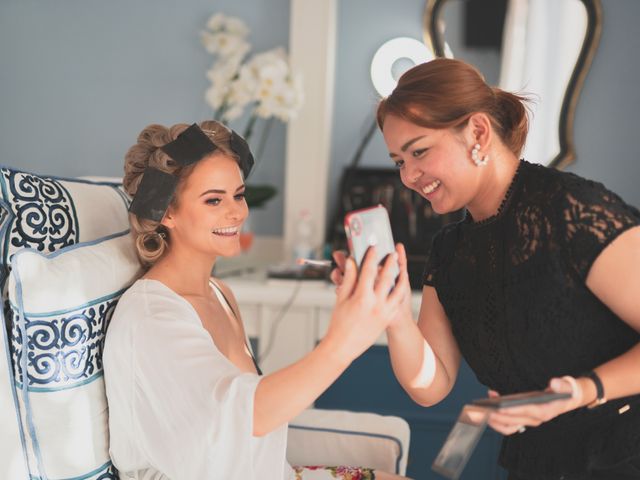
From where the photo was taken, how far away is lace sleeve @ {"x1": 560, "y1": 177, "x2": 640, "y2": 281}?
3.76 feet

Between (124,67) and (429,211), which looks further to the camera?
(124,67)

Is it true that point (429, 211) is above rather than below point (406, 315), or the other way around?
below

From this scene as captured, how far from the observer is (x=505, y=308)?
128cm

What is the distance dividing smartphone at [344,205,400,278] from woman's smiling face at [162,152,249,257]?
417mm

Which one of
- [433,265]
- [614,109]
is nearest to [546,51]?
[614,109]

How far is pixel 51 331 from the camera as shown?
48.3 inches

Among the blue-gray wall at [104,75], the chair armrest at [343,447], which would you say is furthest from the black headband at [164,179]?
the blue-gray wall at [104,75]

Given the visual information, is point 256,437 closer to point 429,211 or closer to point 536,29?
point 429,211

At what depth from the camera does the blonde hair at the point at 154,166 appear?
1395mm

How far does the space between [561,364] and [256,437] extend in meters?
0.52

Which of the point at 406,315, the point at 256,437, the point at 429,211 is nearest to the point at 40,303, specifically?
the point at 256,437

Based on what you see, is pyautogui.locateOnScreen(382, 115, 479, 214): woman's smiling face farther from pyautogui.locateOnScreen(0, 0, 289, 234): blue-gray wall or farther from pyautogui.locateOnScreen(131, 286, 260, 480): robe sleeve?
pyautogui.locateOnScreen(0, 0, 289, 234): blue-gray wall

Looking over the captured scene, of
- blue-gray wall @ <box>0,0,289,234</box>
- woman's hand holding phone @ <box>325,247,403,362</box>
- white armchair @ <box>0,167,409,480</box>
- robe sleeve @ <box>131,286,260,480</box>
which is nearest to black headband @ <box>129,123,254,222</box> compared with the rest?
white armchair @ <box>0,167,409,480</box>

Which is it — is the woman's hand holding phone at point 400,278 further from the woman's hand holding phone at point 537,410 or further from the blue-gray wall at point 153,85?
the blue-gray wall at point 153,85
